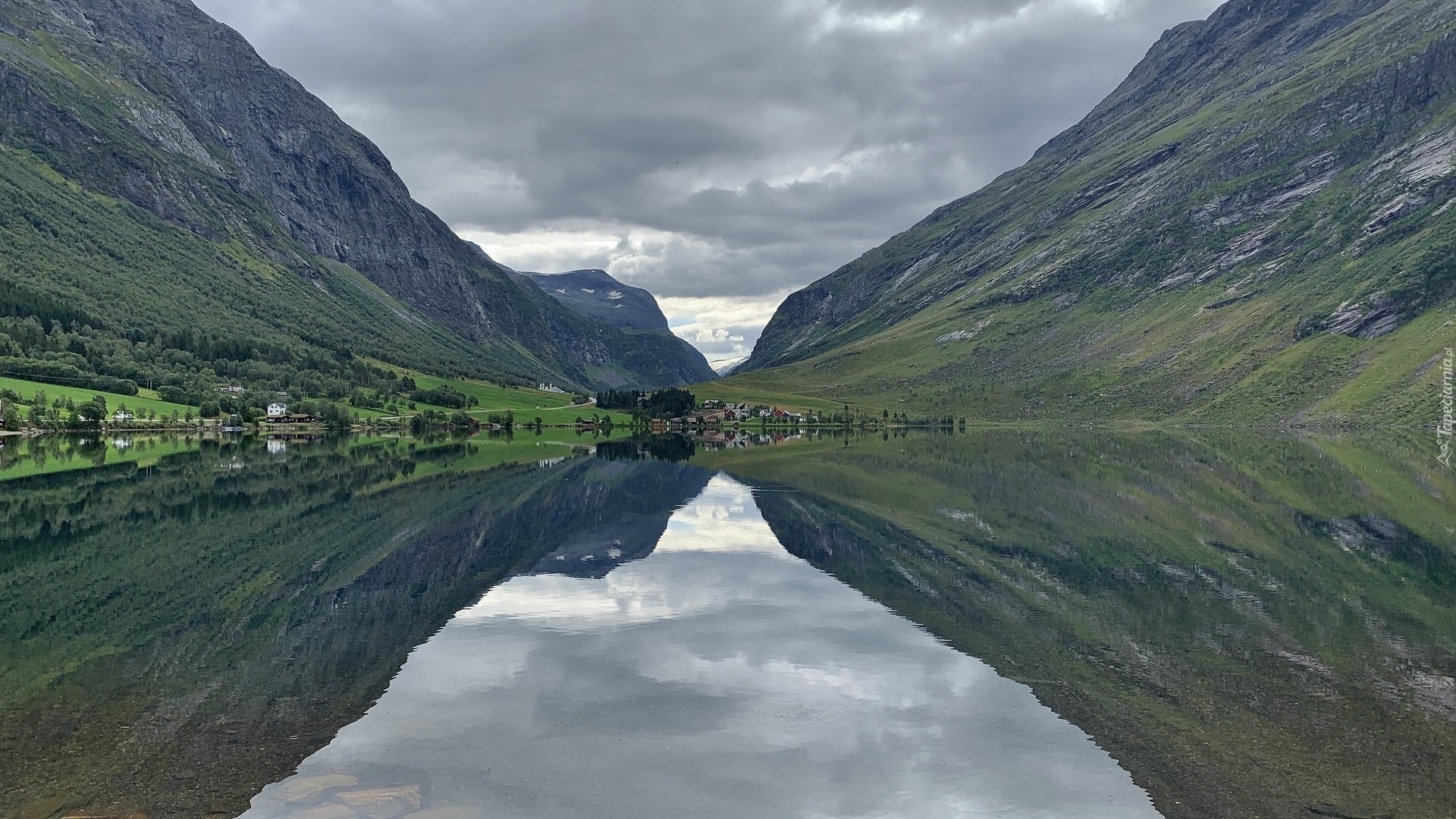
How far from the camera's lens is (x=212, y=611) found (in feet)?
111

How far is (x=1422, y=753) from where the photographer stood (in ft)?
65.3

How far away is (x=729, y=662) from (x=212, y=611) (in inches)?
805

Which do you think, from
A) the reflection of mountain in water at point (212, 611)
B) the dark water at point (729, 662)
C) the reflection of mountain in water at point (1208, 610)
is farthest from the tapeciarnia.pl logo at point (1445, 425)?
the reflection of mountain in water at point (212, 611)

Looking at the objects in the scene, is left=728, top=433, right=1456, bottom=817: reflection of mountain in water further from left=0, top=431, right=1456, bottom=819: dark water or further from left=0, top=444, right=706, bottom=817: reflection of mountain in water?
left=0, top=444, right=706, bottom=817: reflection of mountain in water

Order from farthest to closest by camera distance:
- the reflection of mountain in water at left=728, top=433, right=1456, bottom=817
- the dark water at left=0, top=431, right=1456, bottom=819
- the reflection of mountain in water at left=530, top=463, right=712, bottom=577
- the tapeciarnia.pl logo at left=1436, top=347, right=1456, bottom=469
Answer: the tapeciarnia.pl logo at left=1436, top=347, right=1456, bottom=469 < the reflection of mountain in water at left=530, top=463, right=712, bottom=577 < the reflection of mountain in water at left=728, top=433, right=1456, bottom=817 < the dark water at left=0, top=431, right=1456, bottom=819


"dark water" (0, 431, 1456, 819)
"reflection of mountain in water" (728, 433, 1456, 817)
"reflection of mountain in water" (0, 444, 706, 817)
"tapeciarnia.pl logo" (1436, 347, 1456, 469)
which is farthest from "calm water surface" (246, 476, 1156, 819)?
"tapeciarnia.pl logo" (1436, 347, 1456, 469)

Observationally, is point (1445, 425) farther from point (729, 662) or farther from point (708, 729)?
point (708, 729)

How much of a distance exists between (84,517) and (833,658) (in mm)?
54130

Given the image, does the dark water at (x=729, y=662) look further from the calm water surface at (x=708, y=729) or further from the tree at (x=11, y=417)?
the tree at (x=11, y=417)

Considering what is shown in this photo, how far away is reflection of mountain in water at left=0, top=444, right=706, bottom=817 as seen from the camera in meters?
19.2

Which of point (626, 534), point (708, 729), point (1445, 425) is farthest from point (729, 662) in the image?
point (1445, 425)

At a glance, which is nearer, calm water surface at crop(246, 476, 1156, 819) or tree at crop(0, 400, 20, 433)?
calm water surface at crop(246, 476, 1156, 819)

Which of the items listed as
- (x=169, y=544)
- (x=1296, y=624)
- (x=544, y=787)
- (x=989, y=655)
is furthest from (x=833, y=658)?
(x=169, y=544)

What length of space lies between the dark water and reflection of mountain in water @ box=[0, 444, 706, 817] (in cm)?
16
